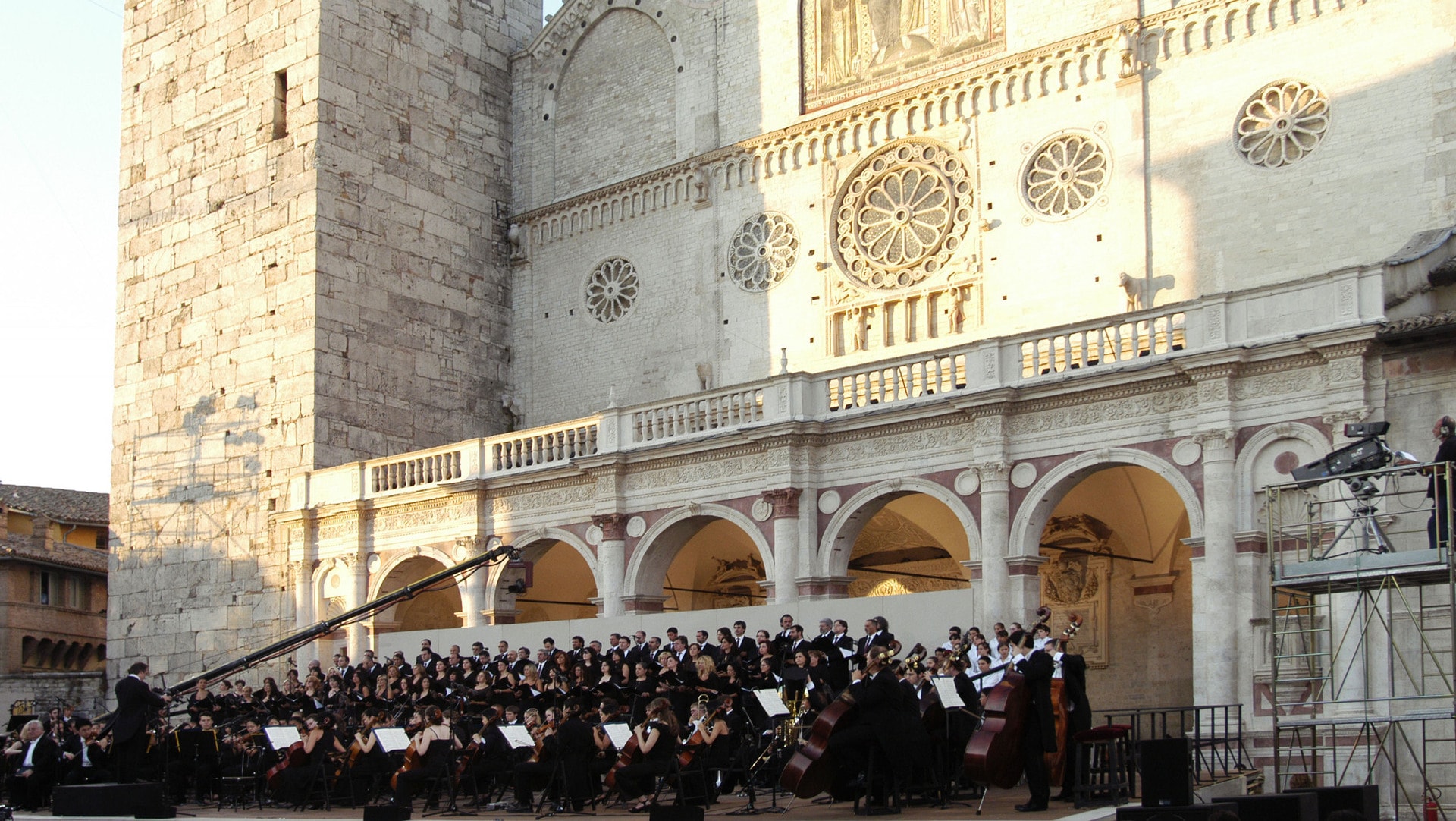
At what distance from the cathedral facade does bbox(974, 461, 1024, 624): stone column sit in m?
0.04

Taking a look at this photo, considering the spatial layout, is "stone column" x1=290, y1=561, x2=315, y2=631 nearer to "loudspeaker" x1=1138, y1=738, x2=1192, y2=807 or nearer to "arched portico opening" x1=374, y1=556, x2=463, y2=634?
"arched portico opening" x1=374, y1=556, x2=463, y2=634

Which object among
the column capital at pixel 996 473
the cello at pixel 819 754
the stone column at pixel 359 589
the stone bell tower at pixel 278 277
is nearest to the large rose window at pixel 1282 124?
the column capital at pixel 996 473

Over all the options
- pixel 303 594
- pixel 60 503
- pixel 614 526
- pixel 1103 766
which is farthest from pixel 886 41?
pixel 60 503

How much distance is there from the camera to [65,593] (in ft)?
148

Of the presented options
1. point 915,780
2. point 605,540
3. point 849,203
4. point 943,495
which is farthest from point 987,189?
point 915,780

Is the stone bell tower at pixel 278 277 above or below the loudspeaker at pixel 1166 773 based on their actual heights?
above

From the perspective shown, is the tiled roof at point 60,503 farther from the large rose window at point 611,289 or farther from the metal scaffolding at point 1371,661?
the metal scaffolding at point 1371,661

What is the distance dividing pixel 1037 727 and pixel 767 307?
14266 mm

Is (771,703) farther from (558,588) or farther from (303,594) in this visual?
(303,594)

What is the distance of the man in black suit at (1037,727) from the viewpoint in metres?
12.2

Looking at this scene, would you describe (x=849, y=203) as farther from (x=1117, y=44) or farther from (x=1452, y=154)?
(x=1452, y=154)

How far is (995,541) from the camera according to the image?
63.7 ft

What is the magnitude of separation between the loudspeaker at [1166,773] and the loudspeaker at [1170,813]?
821 mm

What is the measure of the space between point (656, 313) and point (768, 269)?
237cm
